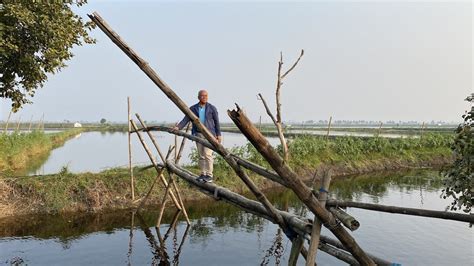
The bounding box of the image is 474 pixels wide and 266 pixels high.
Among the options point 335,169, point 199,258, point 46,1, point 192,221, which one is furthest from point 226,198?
point 335,169

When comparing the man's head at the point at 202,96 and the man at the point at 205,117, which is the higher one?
the man's head at the point at 202,96

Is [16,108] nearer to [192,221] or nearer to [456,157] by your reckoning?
[192,221]

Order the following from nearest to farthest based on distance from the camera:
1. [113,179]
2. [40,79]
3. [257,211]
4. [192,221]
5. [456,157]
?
1. [456,157]
2. [257,211]
3. [40,79]
4. [192,221]
5. [113,179]

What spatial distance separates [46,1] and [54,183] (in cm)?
585

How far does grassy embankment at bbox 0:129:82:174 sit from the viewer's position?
16600mm

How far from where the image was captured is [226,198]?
230 inches

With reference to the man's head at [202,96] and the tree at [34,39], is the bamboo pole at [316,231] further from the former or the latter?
the tree at [34,39]

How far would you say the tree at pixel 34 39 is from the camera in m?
8.12

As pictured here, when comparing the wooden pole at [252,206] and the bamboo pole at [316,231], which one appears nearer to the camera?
the bamboo pole at [316,231]

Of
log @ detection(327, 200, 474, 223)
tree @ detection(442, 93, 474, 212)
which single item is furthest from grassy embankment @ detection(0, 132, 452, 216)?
log @ detection(327, 200, 474, 223)

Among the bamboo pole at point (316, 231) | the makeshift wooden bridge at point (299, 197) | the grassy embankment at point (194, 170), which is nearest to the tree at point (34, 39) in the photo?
the grassy embankment at point (194, 170)

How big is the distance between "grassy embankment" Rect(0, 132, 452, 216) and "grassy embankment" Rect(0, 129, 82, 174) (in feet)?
11.6

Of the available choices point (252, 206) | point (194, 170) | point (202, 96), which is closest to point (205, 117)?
point (202, 96)

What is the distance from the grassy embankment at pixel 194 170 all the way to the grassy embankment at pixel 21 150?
A: 353cm
